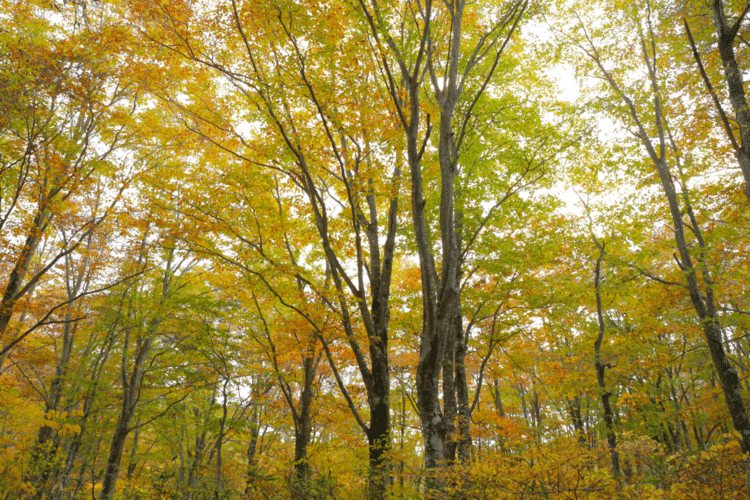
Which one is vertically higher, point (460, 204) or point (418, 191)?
point (460, 204)

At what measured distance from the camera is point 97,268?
1014 cm

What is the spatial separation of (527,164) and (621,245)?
5.60 meters

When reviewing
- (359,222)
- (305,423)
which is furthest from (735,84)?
(305,423)

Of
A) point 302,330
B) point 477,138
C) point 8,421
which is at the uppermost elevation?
point 477,138

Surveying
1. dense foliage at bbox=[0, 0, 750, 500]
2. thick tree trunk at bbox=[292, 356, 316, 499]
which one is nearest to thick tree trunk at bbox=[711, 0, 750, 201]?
dense foliage at bbox=[0, 0, 750, 500]

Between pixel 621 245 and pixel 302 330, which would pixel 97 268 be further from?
pixel 621 245

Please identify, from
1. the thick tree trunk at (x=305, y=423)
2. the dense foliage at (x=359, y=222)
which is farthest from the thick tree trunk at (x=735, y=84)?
the thick tree trunk at (x=305, y=423)

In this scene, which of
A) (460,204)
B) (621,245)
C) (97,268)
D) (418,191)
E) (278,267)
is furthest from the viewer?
(621,245)

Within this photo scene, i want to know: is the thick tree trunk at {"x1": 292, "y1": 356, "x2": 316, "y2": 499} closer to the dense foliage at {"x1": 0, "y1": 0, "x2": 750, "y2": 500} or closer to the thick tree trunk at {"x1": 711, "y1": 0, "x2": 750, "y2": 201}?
the dense foliage at {"x1": 0, "y1": 0, "x2": 750, "y2": 500}

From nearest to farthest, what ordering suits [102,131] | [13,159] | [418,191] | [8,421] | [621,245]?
1. [418,191]
2. [13,159]
3. [102,131]
4. [621,245]
5. [8,421]

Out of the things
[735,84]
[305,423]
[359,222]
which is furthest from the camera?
[305,423]

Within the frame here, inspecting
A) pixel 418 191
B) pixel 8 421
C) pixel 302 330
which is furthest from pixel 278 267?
pixel 8 421

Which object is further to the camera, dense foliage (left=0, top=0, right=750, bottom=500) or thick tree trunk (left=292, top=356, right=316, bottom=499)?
thick tree trunk (left=292, top=356, right=316, bottom=499)

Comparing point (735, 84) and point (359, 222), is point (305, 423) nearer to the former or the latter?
point (359, 222)
